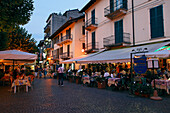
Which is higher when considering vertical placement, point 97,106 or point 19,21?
point 19,21

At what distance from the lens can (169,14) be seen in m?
11.1

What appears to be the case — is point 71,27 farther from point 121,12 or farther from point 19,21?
point 19,21

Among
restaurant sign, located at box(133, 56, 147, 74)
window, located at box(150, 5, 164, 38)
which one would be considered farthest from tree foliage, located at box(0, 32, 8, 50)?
window, located at box(150, 5, 164, 38)

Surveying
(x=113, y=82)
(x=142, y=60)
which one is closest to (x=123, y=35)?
(x=113, y=82)

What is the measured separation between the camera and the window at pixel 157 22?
38.0 ft

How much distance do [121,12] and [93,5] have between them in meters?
6.88

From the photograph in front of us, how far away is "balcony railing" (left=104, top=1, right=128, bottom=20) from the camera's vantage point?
14.7 meters

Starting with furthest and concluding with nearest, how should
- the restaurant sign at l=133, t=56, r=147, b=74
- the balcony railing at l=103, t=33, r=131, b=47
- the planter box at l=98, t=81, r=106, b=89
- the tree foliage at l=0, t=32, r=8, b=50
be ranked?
the tree foliage at l=0, t=32, r=8, b=50
the balcony railing at l=103, t=33, r=131, b=47
the planter box at l=98, t=81, r=106, b=89
the restaurant sign at l=133, t=56, r=147, b=74

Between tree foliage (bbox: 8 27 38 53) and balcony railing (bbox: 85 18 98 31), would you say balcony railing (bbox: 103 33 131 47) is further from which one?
tree foliage (bbox: 8 27 38 53)

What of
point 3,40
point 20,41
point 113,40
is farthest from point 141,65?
point 20,41

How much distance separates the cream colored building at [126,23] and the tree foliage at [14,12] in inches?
321

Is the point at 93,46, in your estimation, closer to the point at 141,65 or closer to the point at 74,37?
the point at 74,37

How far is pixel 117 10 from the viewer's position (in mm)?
14820

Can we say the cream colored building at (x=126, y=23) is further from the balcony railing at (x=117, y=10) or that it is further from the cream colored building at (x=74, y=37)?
the cream colored building at (x=74, y=37)
